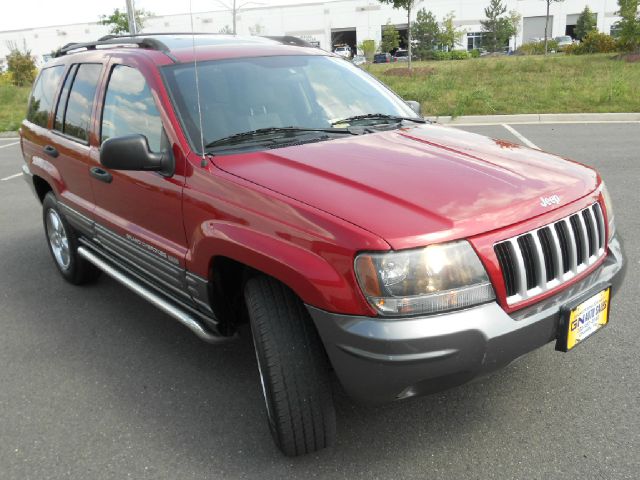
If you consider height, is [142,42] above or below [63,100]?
above

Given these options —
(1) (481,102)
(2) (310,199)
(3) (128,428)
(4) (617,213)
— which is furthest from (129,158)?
(1) (481,102)

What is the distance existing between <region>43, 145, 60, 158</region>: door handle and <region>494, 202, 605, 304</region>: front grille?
327cm

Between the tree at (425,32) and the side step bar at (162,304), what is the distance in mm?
56015

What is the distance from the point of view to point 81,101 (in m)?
3.91

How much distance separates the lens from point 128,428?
9.29 ft

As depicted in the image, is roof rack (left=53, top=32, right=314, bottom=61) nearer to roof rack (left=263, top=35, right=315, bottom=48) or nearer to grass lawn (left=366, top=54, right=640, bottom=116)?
roof rack (left=263, top=35, right=315, bottom=48)

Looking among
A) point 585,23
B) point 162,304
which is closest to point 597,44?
point 162,304

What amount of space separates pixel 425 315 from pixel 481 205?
497 millimetres

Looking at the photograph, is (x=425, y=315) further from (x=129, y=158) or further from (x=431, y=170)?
(x=129, y=158)

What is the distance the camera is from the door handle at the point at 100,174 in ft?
11.4

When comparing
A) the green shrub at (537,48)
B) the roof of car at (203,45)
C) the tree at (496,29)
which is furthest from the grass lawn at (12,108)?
the tree at (496,29)

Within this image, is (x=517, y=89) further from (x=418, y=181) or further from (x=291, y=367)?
(x=291, y=367)

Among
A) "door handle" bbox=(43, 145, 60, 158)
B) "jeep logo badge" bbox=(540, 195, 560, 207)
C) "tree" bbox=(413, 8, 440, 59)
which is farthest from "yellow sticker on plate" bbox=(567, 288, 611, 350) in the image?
"tree" bbox=(413, 8, 440, 59)

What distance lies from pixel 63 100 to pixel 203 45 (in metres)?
1.33
